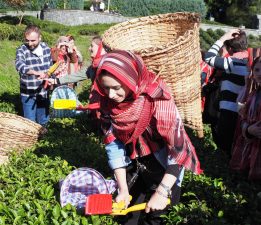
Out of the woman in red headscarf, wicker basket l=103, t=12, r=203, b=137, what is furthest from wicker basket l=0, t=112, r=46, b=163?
the woman in red headscarf

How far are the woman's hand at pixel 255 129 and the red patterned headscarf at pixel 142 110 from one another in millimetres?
1235

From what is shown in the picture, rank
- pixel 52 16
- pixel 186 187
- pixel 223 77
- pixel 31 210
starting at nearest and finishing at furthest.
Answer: pixel 31 210
pixel 186 187
pixel 223 77
pixel 52 16

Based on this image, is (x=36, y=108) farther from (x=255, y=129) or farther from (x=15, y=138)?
(x=255, y=129)

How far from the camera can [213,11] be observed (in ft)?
149

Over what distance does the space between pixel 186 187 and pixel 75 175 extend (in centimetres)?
103

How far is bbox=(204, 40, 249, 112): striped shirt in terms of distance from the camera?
14.0ft

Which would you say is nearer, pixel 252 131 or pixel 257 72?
pixel 257 72

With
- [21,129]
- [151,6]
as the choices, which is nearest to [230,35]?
[21,129]

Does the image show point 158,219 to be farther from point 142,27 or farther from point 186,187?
point 142,27

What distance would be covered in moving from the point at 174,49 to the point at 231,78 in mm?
732

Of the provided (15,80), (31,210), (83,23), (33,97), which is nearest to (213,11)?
(83,23)

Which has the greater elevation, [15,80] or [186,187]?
[186,187]

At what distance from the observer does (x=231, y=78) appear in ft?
14.1

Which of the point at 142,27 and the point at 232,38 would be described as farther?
the point at 142,27
